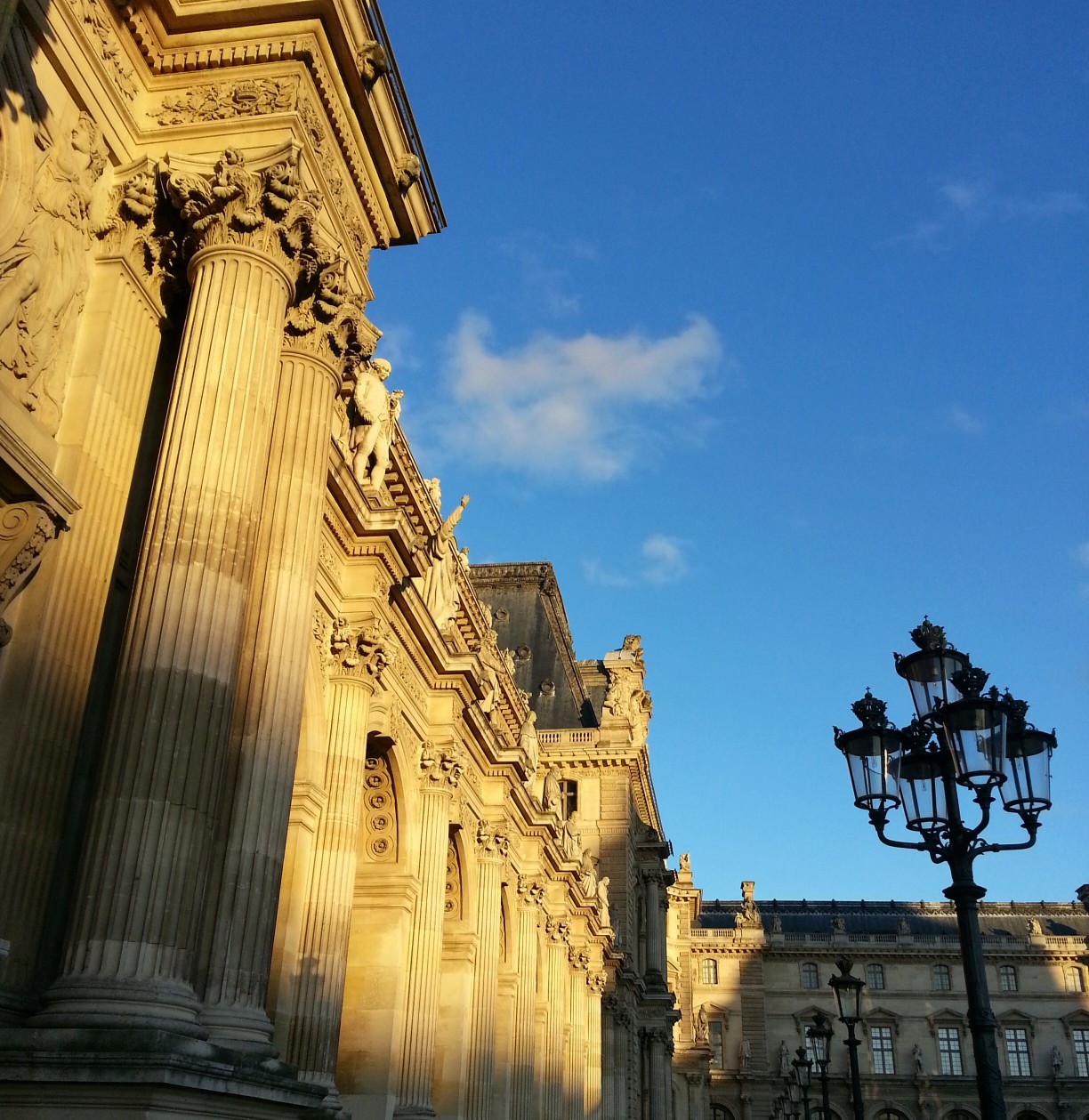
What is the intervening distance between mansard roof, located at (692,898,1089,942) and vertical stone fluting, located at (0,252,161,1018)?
87.8 meters

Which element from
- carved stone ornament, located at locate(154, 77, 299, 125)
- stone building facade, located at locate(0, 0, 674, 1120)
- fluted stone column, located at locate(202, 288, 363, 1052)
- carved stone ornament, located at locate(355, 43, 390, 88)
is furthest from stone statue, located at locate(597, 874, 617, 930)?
carved stone ornament, located at locate(154, 77, 299, 125)

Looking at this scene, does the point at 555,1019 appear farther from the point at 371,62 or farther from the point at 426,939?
the point at 371,62

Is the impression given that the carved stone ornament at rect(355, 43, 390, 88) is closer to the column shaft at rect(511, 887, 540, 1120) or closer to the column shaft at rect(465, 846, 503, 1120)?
the column shaft at rect(465, 846, 503, 1120)

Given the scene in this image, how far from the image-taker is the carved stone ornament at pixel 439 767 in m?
21.4

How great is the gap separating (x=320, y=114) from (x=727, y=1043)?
273ft

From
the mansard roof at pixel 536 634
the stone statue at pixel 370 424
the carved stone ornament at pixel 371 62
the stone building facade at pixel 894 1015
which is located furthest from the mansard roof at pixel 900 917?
the carved stone ornament at pixel 371 62

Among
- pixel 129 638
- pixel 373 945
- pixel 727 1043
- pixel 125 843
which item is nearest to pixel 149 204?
pixel 129 638

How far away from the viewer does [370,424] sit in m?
18.6

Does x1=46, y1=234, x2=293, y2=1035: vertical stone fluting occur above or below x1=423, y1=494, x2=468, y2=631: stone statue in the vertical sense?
below

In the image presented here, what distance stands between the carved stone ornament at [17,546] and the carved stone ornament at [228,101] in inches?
179

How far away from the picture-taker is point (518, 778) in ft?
90.7

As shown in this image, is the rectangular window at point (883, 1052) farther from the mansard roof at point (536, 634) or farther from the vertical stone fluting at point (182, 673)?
the vertical stone fluting at point (182, 673)

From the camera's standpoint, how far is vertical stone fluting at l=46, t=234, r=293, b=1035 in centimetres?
843

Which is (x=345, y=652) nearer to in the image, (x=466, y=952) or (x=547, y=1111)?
(x=466, y=952)
